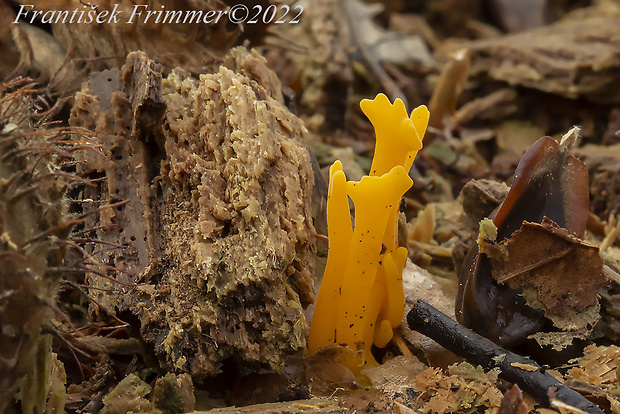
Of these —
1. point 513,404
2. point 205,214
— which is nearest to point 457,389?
point 513,404

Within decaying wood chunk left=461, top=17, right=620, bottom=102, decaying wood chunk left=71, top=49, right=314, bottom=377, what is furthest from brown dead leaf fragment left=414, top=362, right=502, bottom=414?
decaying wood chunk left=461, top=17, right=620, bottom=102

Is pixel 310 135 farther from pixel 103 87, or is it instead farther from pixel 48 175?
pixel 48 175

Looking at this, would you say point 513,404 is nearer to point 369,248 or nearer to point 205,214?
point 369,248

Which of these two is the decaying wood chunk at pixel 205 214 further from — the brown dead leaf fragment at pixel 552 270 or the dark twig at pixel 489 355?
the brown dead leaf fragment at pixel 552 270

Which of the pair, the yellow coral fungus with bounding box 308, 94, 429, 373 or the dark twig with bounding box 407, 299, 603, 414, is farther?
the yellow coral fungus with bounding box 308, 94, 429, 373

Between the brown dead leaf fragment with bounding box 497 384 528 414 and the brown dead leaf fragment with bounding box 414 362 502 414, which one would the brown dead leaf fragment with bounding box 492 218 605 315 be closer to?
the brown dead leaf fragment with bounding box 414 362 502 414

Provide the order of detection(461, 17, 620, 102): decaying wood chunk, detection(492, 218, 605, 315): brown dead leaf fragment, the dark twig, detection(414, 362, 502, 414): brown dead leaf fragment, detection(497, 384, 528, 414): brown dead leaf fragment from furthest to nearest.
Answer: detection(461, 17, 620, 102): decaying wood chunk → detection(492, 218, 605, 315): brown dead leaf fragment → detection(414, 362, 502, 414): brown dead leaf fragment → the dark twig → detection(497, 384, 528, 414): brown dead leaf fragment
